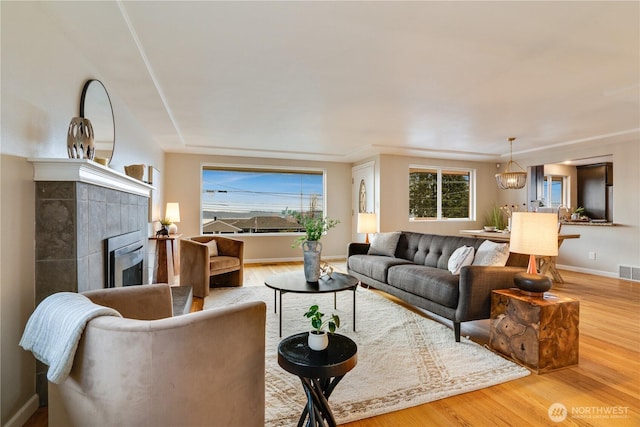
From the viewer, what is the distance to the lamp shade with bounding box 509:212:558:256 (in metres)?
2.32

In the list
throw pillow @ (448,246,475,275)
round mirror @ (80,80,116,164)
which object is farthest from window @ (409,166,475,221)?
round mirror @ (80,80,116,164)

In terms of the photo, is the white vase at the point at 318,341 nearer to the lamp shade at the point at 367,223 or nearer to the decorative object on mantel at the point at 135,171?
the decorative object on mantel at the point at 135,171

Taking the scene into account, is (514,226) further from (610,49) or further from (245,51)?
(245,51)

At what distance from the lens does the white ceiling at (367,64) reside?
199cm

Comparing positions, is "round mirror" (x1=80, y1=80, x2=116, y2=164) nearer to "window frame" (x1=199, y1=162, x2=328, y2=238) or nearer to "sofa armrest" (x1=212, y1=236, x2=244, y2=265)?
"sofa armrest" (x1=212, y1=236, x2=244, y2=265)

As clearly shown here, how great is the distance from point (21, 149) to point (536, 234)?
10.5ft

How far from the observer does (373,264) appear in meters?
4.10

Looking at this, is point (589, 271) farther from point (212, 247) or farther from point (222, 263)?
point (212, 247)

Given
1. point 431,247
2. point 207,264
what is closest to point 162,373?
point 207,264

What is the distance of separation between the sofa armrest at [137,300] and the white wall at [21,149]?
0.35m

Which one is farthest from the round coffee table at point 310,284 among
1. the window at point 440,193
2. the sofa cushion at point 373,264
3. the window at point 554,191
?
the window at point 554,191

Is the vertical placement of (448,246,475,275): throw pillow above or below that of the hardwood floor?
above

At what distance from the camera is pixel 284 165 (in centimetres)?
712

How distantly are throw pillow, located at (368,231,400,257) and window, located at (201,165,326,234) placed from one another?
238 centimetres
